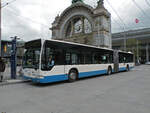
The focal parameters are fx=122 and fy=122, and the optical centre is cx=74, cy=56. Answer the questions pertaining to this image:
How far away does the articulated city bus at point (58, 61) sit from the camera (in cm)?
788

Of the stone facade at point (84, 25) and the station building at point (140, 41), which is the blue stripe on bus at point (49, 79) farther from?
the station building at point (140, 41)

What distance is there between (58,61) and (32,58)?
180cm

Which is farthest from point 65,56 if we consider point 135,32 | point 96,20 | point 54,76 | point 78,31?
point 135,32

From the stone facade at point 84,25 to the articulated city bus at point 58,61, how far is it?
20.5m

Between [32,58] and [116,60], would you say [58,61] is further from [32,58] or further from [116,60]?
[116,60]

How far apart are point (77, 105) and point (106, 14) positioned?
108 ft

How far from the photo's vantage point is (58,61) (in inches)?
343

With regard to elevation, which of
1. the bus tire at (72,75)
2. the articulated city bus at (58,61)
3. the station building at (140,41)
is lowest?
the bus tire at (72,75)

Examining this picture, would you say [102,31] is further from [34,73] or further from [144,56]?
[144,56]

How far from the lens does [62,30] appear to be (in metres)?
44.4

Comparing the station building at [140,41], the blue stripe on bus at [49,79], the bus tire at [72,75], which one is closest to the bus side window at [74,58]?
the bus tire at [72,75]

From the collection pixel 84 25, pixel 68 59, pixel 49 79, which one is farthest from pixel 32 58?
pixel 84 25

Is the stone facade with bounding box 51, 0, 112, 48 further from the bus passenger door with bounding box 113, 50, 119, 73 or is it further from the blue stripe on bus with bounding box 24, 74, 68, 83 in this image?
the blue stripe on bus with bounding box 24, 74, 68, 83

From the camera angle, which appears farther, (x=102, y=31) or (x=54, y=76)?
(x=102, y=31)
